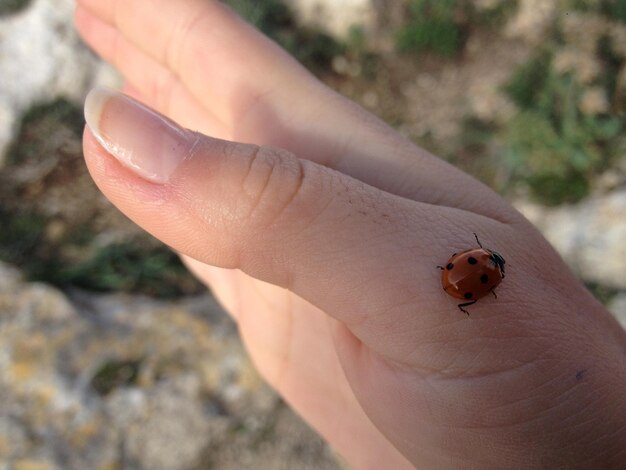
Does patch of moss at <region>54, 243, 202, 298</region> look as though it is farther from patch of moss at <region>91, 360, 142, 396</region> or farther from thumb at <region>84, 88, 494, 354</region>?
thumb at <region>84, 88, 494, 354</region>

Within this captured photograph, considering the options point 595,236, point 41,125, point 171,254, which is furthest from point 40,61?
point 595,236

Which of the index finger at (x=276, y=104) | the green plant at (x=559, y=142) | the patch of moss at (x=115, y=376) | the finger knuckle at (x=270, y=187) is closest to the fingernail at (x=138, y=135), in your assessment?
the finger knuckle at (x=270, y=187)

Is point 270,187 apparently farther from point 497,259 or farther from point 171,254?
point 171,254

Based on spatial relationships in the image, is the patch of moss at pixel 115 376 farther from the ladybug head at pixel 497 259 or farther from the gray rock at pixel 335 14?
the gray rock at pixel 335 14

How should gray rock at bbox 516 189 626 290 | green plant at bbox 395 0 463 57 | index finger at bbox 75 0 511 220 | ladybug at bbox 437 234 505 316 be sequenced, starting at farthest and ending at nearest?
green plant at bbox 395 0 463 57 → gray rock at bbox 516 189 626 290 → index finger at bbox 75 0 511 220 → ladybug at bbox 437 234 505 316

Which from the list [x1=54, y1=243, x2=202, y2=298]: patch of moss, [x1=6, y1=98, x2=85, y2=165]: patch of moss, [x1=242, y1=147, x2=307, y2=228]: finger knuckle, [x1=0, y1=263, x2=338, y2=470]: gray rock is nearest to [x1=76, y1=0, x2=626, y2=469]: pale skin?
[x1=242, y1=147, x2=307, y2=228]: finger knuckle

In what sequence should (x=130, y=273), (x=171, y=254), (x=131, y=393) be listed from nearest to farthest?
1. (x=131, y=393)
2. (x=130, y=273)
3. (x=171, y=254)
